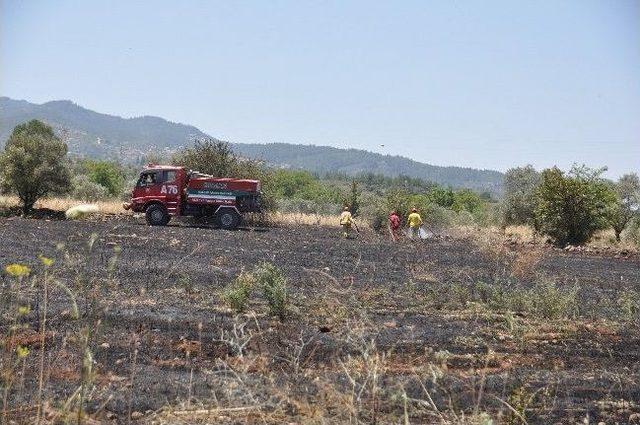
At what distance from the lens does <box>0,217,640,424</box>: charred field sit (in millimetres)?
4145

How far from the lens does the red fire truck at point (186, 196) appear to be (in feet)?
91.5

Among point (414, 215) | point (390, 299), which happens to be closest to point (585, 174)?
point (414, 215)

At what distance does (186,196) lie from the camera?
91.8ft

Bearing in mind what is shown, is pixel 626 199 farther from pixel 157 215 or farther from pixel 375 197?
pixel 157 215

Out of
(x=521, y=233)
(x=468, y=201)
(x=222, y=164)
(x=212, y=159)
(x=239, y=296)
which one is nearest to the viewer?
(x=239, y=296)

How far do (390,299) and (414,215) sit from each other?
15.0 m

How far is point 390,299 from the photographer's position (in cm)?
1102

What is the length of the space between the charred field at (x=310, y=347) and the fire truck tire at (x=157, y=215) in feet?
39.3

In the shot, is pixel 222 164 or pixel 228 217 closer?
pixel 228 217

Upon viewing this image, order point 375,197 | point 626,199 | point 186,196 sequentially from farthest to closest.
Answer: point 626,199 → point 375,197 → point 186,196

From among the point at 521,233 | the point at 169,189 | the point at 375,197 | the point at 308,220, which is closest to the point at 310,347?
the point at 169,189

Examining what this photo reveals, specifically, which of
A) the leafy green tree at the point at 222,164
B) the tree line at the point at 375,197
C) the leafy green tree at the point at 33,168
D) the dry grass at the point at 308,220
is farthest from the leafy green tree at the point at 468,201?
the leafy green tree at the point at 33,168

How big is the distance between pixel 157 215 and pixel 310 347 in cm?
2188

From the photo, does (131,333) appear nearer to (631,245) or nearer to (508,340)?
(508,340)
